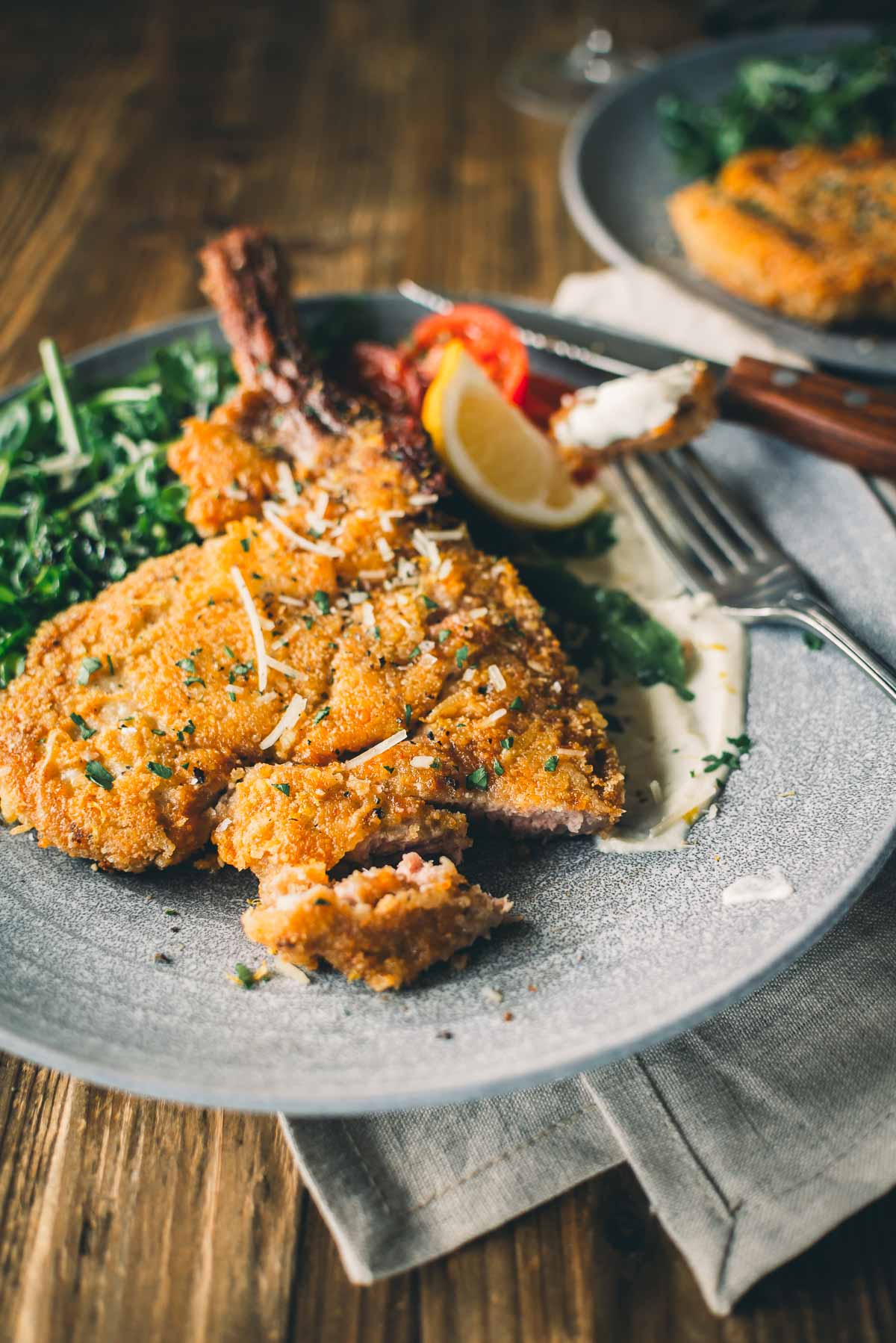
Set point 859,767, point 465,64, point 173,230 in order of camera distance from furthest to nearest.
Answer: point 465,64, point 173,230, point 859,767

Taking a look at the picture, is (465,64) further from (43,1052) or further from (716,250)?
(43,1052)

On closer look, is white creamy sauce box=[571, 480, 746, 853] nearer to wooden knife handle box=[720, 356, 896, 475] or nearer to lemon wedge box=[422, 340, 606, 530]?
lemon wedge box=[422, 340, 606, 530]

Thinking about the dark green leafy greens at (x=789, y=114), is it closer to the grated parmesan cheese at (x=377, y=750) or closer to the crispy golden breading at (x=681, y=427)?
the crispy golden breading at (x=681, y=427)

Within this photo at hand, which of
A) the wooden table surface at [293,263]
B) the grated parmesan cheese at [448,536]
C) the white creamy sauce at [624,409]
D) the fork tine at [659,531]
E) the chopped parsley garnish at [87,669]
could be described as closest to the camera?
the wooden table surface at [293,263]

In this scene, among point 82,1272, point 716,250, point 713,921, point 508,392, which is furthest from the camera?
point 716,250

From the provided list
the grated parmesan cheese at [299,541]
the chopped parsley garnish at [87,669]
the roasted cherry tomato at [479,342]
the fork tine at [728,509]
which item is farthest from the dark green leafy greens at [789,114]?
the chopped parsley garnish at [87,669]

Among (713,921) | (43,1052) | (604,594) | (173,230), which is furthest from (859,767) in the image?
(173,230)

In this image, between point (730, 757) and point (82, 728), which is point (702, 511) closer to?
point (730, 757)
